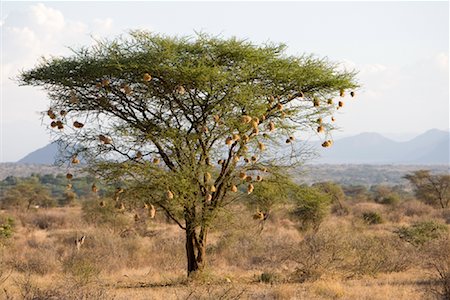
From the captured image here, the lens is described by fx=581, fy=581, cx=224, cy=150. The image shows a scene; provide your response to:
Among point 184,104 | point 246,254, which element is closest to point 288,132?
point 184,104

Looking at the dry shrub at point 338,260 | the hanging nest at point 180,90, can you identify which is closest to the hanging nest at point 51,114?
the hanging nest at point 180,90

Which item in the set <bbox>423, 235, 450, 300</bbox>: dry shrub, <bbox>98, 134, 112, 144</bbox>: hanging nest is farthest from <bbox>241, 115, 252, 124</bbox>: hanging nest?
<bbox>423, 235, 450, 300</bbox>: dry shrub

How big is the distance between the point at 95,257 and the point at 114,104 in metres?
6.86

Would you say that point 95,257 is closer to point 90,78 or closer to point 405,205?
point 90,78

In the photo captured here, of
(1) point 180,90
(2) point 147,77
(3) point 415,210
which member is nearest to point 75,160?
(2) point 147,77

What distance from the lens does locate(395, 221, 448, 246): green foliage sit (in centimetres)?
2087

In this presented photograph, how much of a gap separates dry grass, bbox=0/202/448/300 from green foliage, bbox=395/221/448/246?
40cm

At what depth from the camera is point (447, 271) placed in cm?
1144

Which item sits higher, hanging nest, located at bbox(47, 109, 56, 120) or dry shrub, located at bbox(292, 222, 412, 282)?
hanging nest, located at bbox(47, 109, 56, 120)

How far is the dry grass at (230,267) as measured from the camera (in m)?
11.9

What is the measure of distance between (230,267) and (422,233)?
7766mm

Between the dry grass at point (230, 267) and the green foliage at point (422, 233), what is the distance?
40 centimetres

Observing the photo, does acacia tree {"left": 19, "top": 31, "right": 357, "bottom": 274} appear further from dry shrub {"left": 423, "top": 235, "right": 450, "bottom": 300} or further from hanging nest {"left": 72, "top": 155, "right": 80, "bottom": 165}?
dry shrub {"left": 423, "top": 235, "right": 450, "bottom": 300}

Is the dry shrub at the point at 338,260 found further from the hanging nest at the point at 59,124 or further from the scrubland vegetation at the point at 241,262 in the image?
the hanging nest at the point at 59,124
